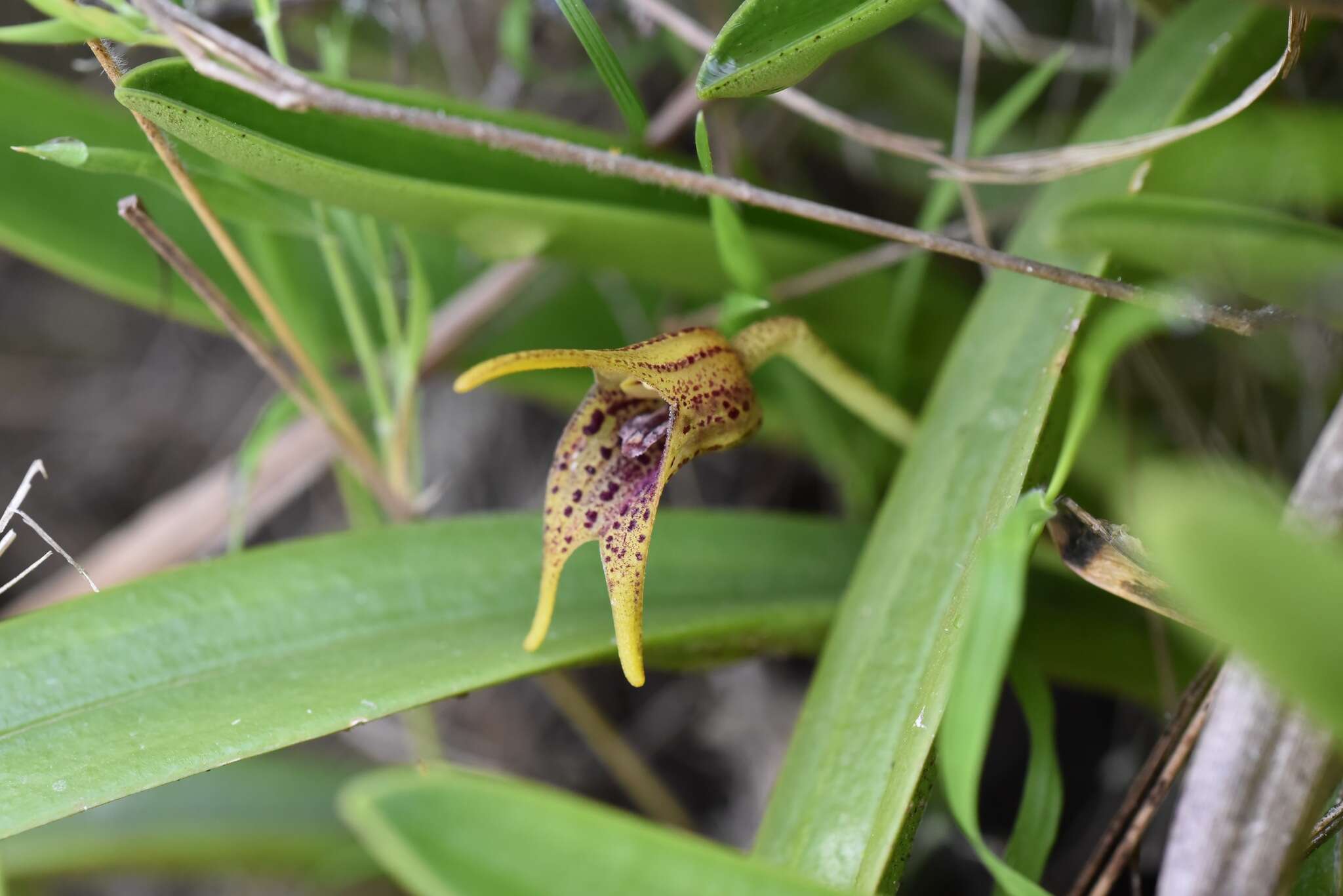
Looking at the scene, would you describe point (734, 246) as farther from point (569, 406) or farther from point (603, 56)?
point (569, 406)

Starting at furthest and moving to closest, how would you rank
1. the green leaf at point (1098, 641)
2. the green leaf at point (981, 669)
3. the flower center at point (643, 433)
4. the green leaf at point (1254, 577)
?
1. the green leaf at point (1098, 641)
2. the flower center at point (643, 433)
3. the green leaf at point (981, 669)
4. the green leaf at point (1254, 577)

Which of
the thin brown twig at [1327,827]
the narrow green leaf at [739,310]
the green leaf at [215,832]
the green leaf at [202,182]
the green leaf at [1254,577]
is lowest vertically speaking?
the green leaf at [215,832]

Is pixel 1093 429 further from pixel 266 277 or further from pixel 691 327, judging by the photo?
pixel 266 277

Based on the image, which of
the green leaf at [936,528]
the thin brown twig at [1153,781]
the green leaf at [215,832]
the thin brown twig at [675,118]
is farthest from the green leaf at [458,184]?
the green leaf at [215,832]

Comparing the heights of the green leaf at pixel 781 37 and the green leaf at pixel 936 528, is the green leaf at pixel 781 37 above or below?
above

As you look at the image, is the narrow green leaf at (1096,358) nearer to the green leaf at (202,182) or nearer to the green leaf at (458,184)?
the green leaf at (458,184)

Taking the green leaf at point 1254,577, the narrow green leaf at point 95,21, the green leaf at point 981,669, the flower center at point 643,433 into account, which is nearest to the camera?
the green leaf at point 1254,577

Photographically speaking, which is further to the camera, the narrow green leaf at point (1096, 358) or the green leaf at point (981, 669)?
the narrow green leaf at point (1096, 358)

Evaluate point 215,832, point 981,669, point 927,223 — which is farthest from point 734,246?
point 215,832
